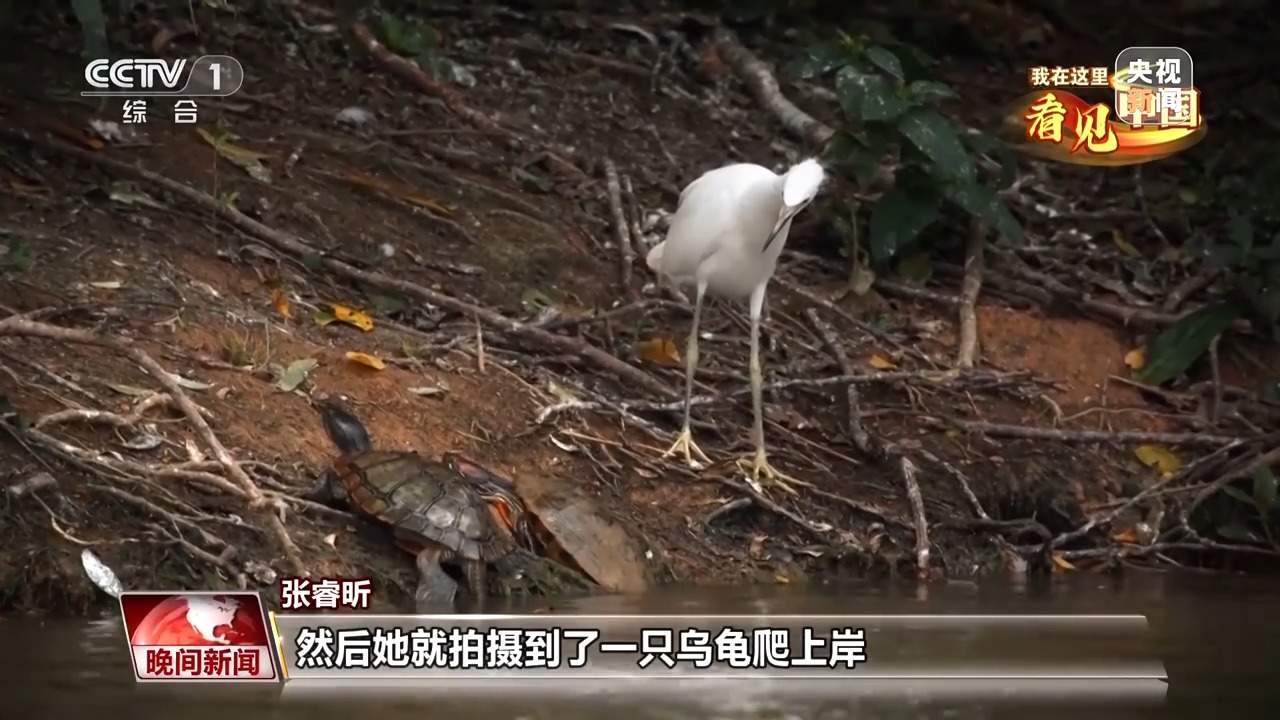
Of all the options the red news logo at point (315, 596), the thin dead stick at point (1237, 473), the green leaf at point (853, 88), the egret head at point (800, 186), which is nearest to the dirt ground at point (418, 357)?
the thin dead stick at point (1237, 473)

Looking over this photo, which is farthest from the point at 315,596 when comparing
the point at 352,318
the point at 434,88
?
the point at 434,88

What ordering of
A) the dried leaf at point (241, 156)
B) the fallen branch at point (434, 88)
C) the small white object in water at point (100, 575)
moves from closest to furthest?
1. the small white object in water at point (100, 575)
2. the dried leaf at point (241, 156)
3. the fallen branch at point (434, 88)

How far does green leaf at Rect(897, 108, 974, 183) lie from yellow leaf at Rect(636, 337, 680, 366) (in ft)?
2.07

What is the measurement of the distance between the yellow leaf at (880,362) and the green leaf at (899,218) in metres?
0.28

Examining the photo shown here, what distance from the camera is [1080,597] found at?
2.30 m

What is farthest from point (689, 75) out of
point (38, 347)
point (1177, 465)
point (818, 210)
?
point (38, 347)

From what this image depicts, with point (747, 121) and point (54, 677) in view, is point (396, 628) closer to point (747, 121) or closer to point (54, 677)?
point (54, 677)

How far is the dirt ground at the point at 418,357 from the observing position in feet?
7.41

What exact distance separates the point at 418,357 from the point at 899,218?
3.79 ft

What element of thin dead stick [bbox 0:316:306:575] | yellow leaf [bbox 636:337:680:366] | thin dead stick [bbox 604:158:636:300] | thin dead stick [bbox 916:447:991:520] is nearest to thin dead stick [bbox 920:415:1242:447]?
thin dead stick [bbox 916:447:991:520]

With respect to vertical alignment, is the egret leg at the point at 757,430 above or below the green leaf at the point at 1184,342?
below

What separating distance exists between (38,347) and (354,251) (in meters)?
0.86

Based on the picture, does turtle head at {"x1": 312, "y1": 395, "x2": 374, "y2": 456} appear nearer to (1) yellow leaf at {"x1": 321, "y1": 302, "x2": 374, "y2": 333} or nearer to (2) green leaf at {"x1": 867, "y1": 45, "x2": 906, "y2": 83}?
(1) yellow leaf at {"x1": 321, "y1": 302, "x2": 374, "y2": 333}

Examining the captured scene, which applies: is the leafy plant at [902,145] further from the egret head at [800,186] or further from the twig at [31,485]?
the twig at [31,485]
